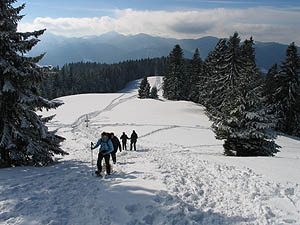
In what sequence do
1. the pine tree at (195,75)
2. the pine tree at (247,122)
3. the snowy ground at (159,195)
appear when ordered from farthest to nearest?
1. the pine tree at (195,75)
2. the pine tree at (247,122)
3. the snowy ground at (159,195)

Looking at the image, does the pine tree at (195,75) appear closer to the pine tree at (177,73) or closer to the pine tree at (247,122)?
the pine tree at (177,73)

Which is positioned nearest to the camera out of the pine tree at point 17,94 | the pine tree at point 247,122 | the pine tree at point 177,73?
the pine tree at point 17,94

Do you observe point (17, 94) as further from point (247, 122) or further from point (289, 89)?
point (289, 89)

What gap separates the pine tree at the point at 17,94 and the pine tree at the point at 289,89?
3243cm

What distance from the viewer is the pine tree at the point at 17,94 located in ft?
27.9

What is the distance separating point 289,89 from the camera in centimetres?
2939

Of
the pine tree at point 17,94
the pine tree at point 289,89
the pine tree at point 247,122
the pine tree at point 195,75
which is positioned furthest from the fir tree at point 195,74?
the pine tree at point 17,94

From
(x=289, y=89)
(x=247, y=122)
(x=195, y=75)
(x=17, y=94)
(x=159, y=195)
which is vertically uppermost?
(x=195, y=75)

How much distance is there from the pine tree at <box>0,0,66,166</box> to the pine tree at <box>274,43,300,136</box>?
106ft

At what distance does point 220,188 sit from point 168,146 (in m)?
13.0

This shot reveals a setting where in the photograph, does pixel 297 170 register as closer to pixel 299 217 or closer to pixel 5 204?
pixel 299 217

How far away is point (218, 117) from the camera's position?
639 inches

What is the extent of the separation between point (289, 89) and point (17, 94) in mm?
34628

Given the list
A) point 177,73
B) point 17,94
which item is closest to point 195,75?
point 177,73
